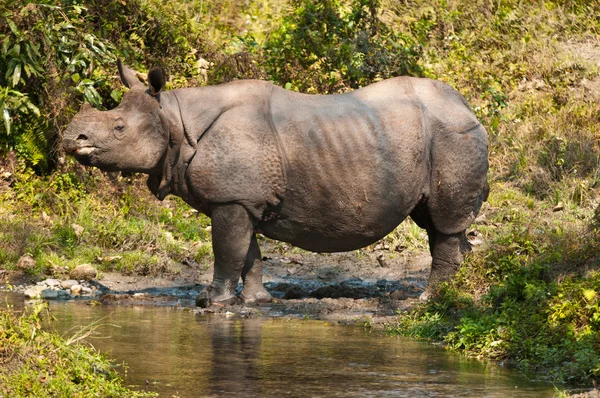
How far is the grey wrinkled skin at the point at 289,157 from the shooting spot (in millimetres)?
10344

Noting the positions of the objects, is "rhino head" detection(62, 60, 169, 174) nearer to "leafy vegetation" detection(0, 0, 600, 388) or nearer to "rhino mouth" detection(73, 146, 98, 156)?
"rhino mouth" detection(73, 146, 98, 156)

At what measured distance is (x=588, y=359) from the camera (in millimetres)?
7480

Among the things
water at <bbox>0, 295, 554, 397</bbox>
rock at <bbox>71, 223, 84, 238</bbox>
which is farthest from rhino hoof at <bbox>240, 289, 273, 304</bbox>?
rock at <bbox>71, 223, 84, 238</bbox>

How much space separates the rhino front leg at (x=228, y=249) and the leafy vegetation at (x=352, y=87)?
5.69 ft

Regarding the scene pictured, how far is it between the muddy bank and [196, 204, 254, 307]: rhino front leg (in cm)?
17

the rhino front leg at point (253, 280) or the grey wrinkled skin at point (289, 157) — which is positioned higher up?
the grey wrinkled skin at point (289, 157)

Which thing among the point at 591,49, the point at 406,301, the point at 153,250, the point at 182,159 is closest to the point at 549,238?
the point at 406,301

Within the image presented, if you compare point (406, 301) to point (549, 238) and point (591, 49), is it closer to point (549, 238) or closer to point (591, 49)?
point (549, 238)

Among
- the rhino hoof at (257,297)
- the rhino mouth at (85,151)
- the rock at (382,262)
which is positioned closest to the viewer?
the rhino mouth at (85,151)

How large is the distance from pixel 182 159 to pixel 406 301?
8.44 feet

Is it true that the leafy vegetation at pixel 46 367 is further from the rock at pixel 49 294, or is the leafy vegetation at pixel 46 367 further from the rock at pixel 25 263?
the rock at pixel 25 263

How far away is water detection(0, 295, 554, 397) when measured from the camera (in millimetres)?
7113

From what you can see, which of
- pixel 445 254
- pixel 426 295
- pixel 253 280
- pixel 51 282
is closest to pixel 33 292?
pixel 51 282

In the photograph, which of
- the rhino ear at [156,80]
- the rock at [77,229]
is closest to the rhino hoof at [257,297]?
the rhino ear at [156,80]
